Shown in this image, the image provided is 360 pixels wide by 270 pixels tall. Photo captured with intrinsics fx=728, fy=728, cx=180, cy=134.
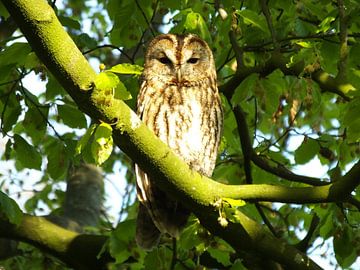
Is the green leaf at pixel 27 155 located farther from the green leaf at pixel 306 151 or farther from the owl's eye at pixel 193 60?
the green leaf at pixel 306 151

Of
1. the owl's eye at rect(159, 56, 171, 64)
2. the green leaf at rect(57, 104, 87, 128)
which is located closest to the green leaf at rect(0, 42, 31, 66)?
the green leaf at rect(57, 104, 87, 128)

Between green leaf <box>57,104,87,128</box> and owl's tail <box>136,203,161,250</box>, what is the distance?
1.80ft

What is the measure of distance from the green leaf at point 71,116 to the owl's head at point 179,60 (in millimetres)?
568

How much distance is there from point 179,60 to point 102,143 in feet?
6.22

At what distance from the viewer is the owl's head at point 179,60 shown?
409 centimetres

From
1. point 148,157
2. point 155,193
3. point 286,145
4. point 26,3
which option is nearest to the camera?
point 26,3

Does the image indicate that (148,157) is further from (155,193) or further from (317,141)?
(317,141)

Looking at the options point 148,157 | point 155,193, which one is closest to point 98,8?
point 155,193

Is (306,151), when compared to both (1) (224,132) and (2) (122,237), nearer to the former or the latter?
(1) (224,132)

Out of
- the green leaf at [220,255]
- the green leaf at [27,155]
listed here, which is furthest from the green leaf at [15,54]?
the green leaf at [220,255]

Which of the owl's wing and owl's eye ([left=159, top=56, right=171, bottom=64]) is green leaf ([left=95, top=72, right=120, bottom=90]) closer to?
the owl's wing

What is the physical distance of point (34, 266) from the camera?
4496 millimetres

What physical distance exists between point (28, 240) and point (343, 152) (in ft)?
6.11

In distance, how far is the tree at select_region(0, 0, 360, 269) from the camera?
7.91 ft
